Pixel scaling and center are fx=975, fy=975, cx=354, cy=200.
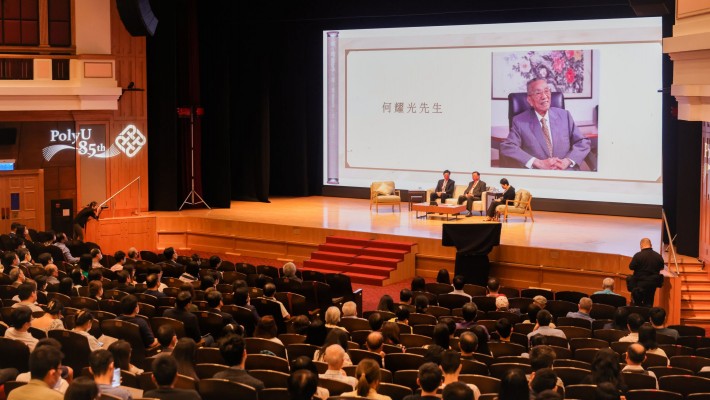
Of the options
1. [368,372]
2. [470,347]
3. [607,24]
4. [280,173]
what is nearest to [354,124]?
[280,173]

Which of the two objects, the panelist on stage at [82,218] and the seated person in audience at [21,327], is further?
the panelist on stage at [82,218]

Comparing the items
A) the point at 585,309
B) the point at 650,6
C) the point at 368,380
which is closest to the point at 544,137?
the point at 650,6

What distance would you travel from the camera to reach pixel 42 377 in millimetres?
5656

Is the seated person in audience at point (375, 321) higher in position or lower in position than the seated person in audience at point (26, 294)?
lower

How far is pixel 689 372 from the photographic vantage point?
25.3 feet

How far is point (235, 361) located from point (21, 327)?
2.12 m

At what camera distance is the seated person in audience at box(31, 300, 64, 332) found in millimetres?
8508

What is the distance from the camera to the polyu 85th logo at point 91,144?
19.2 m

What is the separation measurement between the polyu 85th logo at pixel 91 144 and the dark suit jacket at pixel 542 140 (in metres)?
7.53

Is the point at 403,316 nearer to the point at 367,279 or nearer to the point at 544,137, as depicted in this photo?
the point at 367,279

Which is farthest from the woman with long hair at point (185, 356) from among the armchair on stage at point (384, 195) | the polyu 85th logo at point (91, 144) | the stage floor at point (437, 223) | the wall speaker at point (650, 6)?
the polyu 85th logo at point (91, 144)

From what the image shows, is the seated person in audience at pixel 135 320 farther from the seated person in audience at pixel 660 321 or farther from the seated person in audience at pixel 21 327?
the seated person in audience at pixel 660 321

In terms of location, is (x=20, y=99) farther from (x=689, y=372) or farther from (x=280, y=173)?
(x=689, y=372)

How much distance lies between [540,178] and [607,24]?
10.8 feet
